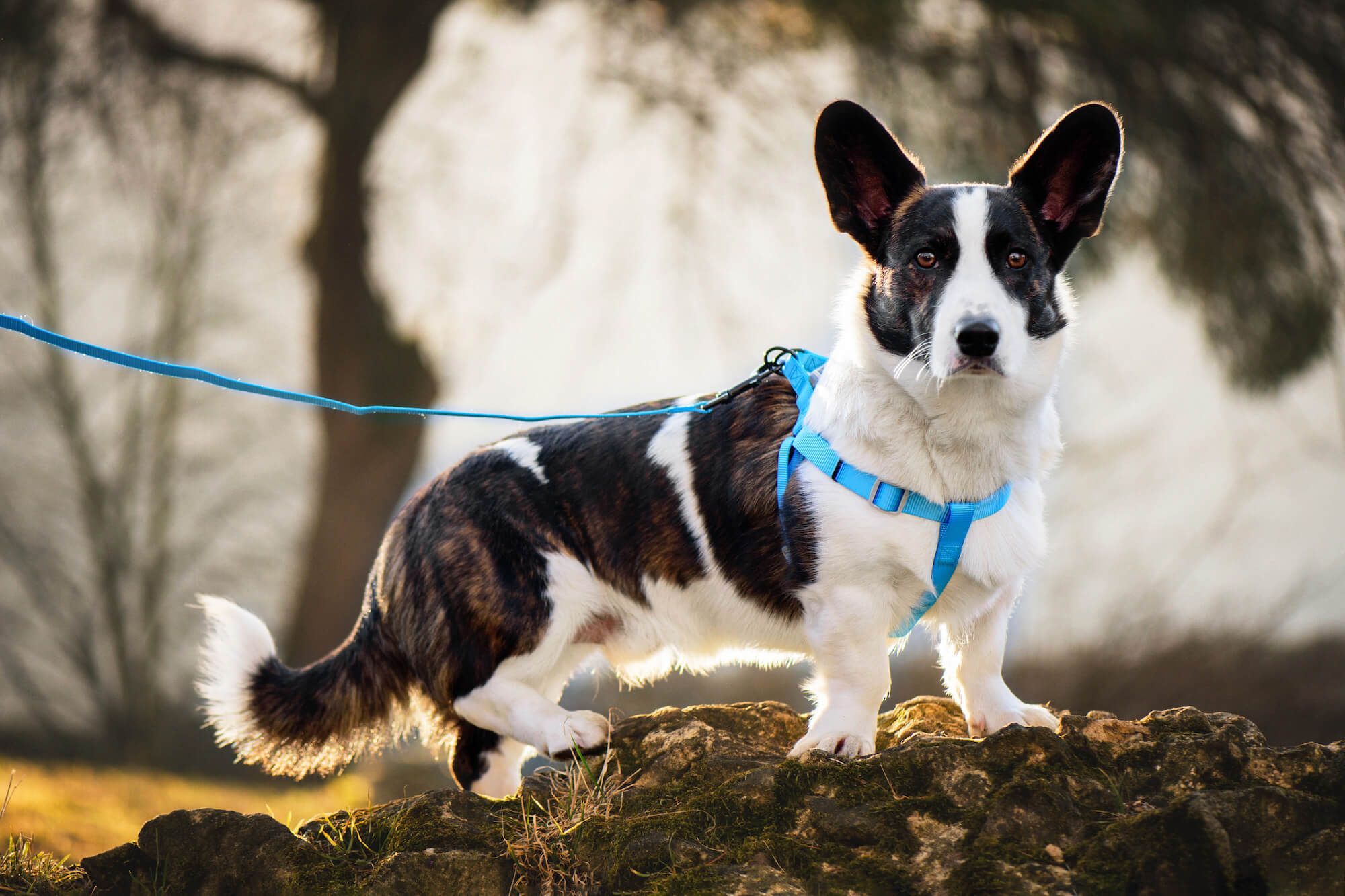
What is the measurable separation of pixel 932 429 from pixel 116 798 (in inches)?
273

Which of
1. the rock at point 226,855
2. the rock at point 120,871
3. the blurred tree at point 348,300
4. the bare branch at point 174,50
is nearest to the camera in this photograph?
the rock at point 226,855

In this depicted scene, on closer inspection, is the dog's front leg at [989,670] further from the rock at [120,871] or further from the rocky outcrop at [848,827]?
the rock at [120,871]

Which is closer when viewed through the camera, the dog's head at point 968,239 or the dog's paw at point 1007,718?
the dog's head at point 968,239

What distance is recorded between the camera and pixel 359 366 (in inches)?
339

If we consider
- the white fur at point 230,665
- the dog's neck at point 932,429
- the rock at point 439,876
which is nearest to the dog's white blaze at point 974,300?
the dog's neck at point 932,429

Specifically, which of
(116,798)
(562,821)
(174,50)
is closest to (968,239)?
(562,821)

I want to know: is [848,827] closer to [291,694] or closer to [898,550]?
[898,550]

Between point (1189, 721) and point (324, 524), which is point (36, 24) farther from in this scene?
point (1189, 721)

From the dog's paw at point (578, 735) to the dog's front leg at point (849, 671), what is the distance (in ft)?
Result: 2.04

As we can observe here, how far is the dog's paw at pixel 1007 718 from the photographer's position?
11.0 feet

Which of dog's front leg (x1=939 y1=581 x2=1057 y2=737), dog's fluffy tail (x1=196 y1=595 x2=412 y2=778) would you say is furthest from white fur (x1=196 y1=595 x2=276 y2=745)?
dog's front leg (x1=939 y1=581 x2=1057 y2=737)

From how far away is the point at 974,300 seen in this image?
9.31 feet

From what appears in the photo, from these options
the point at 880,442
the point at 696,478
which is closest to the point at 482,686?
the point at 696,478

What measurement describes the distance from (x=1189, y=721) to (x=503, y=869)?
6.82 feet
